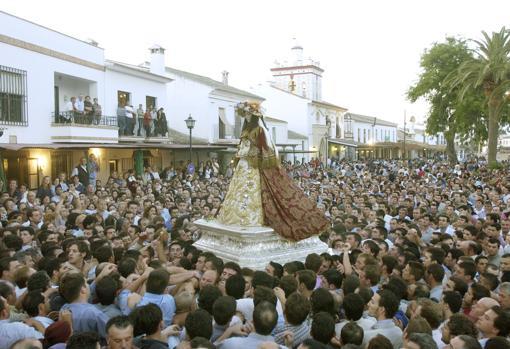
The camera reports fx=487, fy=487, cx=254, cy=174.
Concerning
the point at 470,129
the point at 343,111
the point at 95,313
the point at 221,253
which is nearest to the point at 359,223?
the point at 221,253

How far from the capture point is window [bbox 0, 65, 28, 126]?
50.5ft

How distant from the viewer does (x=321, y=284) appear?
5609 mm

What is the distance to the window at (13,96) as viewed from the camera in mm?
15406

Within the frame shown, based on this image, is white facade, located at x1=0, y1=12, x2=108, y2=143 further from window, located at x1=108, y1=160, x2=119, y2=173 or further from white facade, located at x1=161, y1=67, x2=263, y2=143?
white facade, located at x1=161, y1=67, x2=263, y2=143

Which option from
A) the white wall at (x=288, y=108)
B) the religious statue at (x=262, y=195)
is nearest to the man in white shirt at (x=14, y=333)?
the religious statue at (x=262, y=195)

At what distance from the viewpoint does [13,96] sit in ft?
52.2

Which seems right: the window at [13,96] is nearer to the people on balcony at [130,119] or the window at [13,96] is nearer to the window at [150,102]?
the people on balcony at [130,119]

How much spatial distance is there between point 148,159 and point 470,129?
23041mm

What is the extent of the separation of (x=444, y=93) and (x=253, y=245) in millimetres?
29215

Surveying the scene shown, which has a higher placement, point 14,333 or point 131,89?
point 131,89

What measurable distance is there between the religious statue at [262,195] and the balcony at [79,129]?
11.1 meters

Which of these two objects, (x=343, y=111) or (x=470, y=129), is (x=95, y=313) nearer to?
(x=470, y=129)

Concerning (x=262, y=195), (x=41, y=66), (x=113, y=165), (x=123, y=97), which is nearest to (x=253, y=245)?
(x=262, y=195)

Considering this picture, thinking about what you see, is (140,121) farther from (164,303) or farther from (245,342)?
(245,342)
